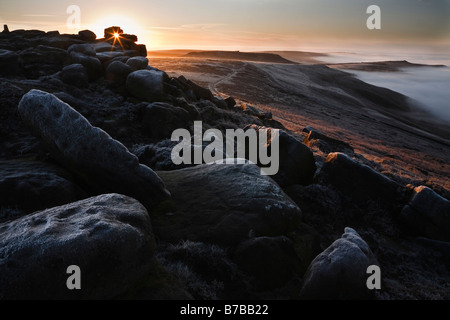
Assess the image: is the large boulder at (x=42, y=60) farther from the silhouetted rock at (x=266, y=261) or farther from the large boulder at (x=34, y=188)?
the silhouetted rock at (x=266, y=261)

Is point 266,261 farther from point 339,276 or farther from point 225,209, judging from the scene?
point 225,209

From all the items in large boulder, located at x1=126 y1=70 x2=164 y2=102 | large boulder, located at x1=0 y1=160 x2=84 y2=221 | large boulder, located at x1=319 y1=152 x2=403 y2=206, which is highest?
large boulder, located at x1=126 y1=70 x2=164 y2=102

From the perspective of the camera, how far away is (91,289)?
477 cm

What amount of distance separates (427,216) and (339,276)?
19.9ft

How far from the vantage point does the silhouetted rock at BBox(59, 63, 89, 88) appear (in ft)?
55.4

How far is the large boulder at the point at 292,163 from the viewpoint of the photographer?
36.4ft

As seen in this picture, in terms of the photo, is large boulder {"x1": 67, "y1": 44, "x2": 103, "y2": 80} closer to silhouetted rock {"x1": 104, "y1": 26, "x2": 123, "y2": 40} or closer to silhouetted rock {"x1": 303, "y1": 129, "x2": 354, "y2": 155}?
silhouetted rock {"x1": 104, "y1": 26, "x2": 123, "y2": 40}

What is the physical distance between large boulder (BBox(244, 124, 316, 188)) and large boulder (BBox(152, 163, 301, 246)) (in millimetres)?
2039

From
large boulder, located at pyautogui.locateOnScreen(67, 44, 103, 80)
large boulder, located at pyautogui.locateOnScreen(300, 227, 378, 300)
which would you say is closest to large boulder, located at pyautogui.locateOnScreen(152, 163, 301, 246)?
large boulder, located at pyautogui.locateOnScreen(300, 227, 378, 300)

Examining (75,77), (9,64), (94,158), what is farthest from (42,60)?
(94,158)

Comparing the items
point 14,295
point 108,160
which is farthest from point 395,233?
point 14,295

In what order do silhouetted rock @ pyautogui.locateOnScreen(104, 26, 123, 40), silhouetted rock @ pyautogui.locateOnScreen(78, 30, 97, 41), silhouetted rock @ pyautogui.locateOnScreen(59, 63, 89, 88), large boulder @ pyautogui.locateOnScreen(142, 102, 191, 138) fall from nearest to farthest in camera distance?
large boulder @ pyautogui.locateOnScreen(142, 102, 191, 138), silhouetted rock @ pyautogui.locateOnScreen(59, 63, 89, 88), silhouetted rock @ pyautogui.locateOnScreen(78, 30, 97, 41), silhouetted rock @ pyautogui.locateOnScreen(104, 26, 123, 40)

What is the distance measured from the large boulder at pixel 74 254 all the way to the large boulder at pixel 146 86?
11.6 meters

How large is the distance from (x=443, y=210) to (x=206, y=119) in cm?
1255
